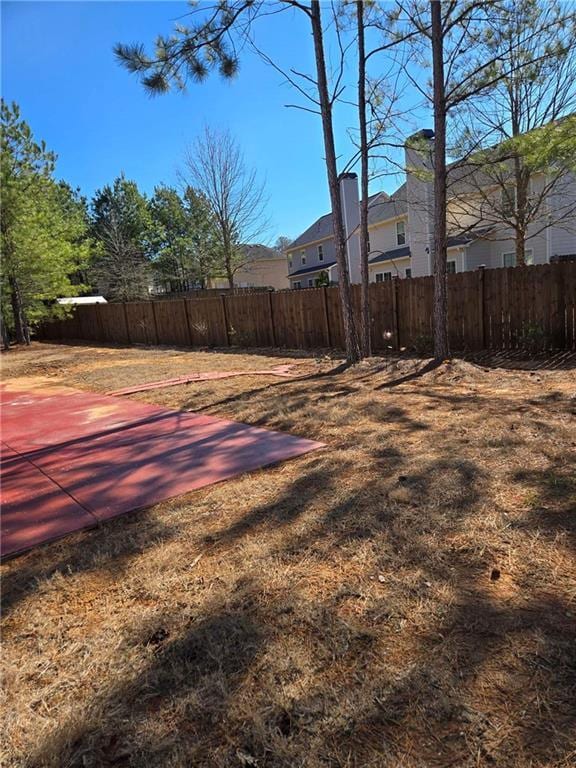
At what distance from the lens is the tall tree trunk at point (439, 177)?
664 centimetres

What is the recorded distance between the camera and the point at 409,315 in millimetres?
9727

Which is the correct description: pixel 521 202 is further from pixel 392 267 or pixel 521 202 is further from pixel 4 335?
pixel 4 335

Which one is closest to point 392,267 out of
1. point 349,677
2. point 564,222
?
point 564,222

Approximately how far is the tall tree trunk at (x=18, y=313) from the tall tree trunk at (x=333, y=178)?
1366 centimetres

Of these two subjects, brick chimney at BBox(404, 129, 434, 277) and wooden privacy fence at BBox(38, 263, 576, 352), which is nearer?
wooden privacy fence at BBox(38, 263, 576, 352)

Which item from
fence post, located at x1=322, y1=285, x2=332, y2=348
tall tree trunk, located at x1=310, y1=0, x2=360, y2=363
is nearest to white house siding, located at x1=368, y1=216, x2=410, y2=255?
fence post, located at x1=322, y1=285, x2=332, y2=348

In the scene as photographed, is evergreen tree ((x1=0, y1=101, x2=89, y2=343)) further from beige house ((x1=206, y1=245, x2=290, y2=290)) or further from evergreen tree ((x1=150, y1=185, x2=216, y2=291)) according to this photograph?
beige house ((x1=206, y1=245, x2=290, y2=290))

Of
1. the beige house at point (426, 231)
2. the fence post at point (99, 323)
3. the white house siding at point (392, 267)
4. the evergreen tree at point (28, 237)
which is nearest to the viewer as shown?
the beige house at point (426, 231)

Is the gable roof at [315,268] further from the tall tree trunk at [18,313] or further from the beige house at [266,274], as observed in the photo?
the tall tree trunk at [18,313]

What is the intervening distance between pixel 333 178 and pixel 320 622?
7618 millimetres

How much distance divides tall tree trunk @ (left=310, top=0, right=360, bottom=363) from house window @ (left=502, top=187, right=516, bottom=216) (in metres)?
6.48

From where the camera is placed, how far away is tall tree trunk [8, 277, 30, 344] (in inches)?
674

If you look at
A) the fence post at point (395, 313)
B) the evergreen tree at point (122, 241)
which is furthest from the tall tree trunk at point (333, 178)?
the evergreen tree at point (122, 241)

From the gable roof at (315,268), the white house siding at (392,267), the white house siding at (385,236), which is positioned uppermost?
the white house siding at (385,236)
